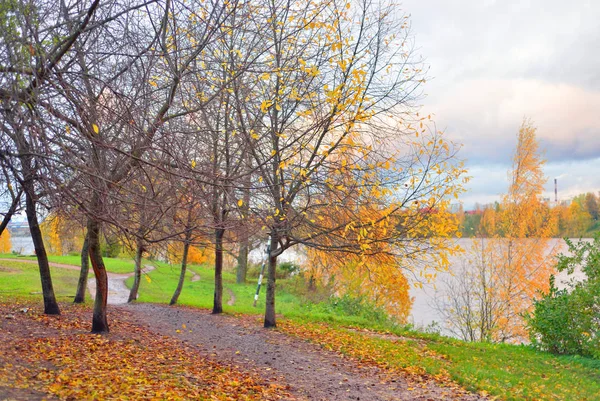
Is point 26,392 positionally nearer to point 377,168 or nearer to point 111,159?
point 111,159

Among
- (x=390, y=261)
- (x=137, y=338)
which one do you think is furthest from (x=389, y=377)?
(x=137, y=338)

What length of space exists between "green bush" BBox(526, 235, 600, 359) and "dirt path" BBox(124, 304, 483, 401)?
647 centimetres

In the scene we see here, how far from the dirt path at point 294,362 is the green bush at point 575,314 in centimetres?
647

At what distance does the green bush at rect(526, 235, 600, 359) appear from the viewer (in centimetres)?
1255

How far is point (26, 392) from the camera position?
5.30m

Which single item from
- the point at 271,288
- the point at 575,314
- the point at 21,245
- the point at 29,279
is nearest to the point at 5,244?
the point at 21,245

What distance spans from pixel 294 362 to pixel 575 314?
795 centimetres

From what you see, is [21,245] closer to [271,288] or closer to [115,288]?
[115,288]

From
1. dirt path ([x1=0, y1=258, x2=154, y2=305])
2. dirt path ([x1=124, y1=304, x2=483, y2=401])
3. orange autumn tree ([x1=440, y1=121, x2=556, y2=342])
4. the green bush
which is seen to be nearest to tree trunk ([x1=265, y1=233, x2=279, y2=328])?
dirt path ([x1=124, y1=304, x2=483, y2=401])

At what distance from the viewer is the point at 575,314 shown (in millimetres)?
12820

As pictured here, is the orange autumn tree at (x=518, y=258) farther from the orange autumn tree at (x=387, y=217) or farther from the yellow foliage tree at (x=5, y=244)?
the yellow foliage tree at (x=5, y=244)

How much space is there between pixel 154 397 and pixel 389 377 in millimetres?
4218

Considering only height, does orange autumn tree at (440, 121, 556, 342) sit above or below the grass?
above

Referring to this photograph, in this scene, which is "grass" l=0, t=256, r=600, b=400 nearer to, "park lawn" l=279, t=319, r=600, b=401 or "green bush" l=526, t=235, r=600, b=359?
"park lawn" l=279, t=319, r=600, b=401
